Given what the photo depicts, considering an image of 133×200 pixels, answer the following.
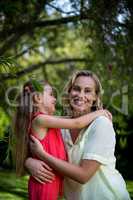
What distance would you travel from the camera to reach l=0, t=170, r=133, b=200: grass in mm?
6785

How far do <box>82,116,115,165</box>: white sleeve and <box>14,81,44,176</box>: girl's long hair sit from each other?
1.23ft

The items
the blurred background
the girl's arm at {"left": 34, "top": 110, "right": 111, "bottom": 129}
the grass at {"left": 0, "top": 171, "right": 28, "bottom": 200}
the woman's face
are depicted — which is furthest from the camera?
the grass at {"left": 0, "top": 171, "right": 28, "bottom": 200}

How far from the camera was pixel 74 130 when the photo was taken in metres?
3.41

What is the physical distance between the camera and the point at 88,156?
3.05m

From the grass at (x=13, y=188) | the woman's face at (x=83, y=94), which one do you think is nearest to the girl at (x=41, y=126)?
the woman's face at (x=83, y=94)

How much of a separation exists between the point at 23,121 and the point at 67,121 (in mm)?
271

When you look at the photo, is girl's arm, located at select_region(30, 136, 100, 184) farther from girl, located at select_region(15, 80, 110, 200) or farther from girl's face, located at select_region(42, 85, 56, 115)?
girl's face, located at select_region(42, 85, 56, 115)

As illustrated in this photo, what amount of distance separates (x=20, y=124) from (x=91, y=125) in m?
0.42

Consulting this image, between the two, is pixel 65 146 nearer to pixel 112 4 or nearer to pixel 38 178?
pixel 38 178

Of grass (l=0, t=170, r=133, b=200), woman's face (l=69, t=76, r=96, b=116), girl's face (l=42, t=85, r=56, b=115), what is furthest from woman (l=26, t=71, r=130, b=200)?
grass (l=0, t=170, r=133, b=200)

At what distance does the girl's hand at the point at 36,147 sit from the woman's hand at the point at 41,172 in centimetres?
5

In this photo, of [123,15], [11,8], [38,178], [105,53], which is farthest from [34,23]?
[38,178]

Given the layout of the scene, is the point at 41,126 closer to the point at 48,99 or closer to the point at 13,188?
the point at 48,99

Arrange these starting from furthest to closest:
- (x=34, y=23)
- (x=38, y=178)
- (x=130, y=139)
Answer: (x=130, y=139), (x=34, y=23), (x=38, y=178)
